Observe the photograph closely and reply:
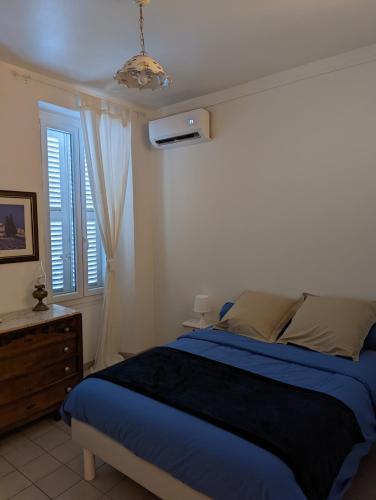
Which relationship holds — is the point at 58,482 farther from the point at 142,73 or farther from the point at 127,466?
the point at 142,73

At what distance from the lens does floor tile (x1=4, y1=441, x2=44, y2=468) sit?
7.17 ft

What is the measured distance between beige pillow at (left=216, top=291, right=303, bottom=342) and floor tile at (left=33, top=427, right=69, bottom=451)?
55.4 inches

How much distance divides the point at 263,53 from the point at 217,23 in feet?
1.82

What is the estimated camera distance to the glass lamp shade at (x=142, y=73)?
5.72ft

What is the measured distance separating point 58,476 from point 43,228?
6.15 ft

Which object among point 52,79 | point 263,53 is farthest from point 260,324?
point 52,79

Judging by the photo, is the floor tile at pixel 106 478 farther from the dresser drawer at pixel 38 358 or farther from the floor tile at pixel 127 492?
the dresser drawer at pixel 38 358

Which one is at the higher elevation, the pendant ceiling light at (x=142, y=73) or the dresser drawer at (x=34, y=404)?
the pendant ceiling light at (x=142, y=73)

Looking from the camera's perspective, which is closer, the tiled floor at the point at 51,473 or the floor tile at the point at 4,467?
the tiled floor at the point at 51,473

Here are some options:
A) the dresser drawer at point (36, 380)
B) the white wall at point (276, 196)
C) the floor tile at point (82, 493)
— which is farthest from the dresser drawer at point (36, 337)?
the white wall at point (276, 196)

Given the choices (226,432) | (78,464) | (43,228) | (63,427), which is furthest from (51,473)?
(43,228)

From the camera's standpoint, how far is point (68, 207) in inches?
131

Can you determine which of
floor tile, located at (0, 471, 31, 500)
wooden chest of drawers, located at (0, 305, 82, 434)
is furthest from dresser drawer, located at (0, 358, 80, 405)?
floor tile, located at (0, 471, 31, 500)

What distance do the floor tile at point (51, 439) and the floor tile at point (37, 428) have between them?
0.14ft
